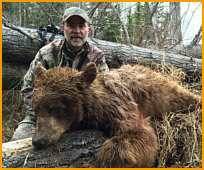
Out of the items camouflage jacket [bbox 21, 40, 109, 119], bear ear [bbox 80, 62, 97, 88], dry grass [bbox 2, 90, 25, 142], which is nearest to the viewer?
bear ear [bbox 80, 62, 97, 88]

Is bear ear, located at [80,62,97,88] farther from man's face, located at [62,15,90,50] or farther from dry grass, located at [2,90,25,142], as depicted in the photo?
dry grass, located at [2,90,25,142]

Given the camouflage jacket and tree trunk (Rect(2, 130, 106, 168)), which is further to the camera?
the camouflage jacket

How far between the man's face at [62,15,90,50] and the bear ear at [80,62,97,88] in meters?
1.85

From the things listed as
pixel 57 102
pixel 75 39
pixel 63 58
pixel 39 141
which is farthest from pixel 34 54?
pixel 39 141

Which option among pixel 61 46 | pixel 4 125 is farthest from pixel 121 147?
pixel 4 125

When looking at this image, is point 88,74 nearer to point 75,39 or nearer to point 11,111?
point 75,39

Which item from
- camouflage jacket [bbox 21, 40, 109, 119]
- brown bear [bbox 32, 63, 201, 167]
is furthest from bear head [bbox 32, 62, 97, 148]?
camouflage jacket [bbox 21, 40, 109, 119]

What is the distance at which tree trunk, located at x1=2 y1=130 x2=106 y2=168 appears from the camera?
2.48 meters

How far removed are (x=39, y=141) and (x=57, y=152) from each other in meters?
0.26

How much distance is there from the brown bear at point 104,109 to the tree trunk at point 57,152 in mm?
98

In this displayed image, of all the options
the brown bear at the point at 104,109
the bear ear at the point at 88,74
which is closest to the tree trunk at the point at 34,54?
the brown bear at the point at 104,109

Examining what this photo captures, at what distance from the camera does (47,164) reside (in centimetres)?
251

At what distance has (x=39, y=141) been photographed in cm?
254

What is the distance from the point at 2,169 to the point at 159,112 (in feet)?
8.17
